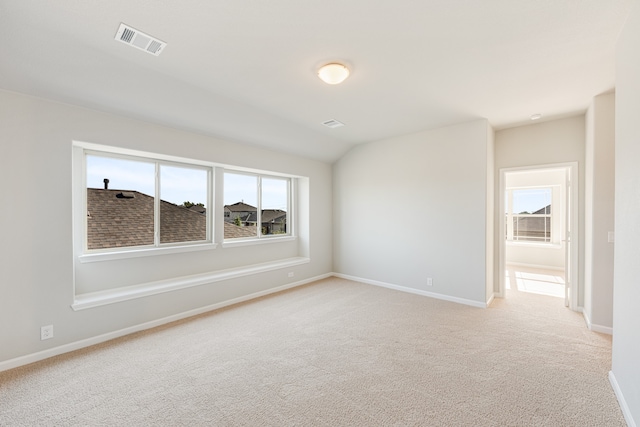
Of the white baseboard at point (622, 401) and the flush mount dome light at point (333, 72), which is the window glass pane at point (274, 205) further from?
the white baseboard at point (622, 401)

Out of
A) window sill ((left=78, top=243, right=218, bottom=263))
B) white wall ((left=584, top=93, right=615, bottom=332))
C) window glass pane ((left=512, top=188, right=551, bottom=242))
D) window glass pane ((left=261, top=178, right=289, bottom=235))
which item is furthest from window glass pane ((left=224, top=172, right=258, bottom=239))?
window glass pane ((left=512, top=188, right=551, bottom=242))

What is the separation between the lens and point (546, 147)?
410cm

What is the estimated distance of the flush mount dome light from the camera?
248 cm

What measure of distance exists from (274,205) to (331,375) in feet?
12.0

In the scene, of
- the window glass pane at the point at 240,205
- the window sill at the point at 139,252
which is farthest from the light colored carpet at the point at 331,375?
the window glass pane at the point at 240,205

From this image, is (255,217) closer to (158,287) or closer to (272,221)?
(272,221)

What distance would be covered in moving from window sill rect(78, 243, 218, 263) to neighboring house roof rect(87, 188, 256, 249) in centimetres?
14

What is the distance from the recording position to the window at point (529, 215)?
6.67 meters

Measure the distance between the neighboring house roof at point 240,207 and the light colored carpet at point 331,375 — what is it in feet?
5.95

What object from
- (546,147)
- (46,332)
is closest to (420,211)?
(546,147)

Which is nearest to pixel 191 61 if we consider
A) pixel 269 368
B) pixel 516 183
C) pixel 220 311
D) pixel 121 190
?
pixel 121 190

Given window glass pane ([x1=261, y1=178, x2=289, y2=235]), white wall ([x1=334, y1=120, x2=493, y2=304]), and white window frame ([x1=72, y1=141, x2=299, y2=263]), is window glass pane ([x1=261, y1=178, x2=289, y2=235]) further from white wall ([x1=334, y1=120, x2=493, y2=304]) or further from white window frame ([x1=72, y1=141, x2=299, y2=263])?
white wall ([x1=334, y1=120, x2=493, y2=304])

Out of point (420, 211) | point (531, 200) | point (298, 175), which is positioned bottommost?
point (420, 211)

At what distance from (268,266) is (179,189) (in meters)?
1.92
